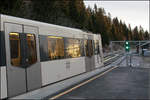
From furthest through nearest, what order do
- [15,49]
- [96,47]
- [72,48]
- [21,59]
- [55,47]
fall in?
[96,47]
[72,48]
[55,47]
[21,59]
[15,49]

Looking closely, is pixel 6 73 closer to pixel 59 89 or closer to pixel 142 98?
pixel 59 89

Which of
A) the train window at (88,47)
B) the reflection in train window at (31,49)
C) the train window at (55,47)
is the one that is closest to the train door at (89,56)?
the train window at (88,47)

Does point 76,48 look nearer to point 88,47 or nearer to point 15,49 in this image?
point 88,47

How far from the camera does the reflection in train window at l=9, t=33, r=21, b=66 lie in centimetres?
838

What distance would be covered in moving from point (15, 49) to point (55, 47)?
3482mm

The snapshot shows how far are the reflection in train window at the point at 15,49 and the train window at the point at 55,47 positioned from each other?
2594 mm

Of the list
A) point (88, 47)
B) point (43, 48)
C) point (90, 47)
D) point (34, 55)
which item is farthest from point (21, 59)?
point (90, 47)

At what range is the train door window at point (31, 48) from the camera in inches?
370

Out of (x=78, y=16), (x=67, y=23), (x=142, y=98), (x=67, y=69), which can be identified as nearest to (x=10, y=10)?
(x=67, y=69)

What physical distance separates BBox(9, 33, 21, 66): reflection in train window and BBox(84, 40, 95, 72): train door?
815 cm

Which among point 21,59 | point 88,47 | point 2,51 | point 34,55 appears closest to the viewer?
point 2,51

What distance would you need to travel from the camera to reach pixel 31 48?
31.6ft

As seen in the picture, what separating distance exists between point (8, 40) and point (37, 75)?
225 cm

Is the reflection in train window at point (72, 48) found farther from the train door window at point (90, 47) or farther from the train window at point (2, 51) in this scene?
the train window at point (2, 51)
